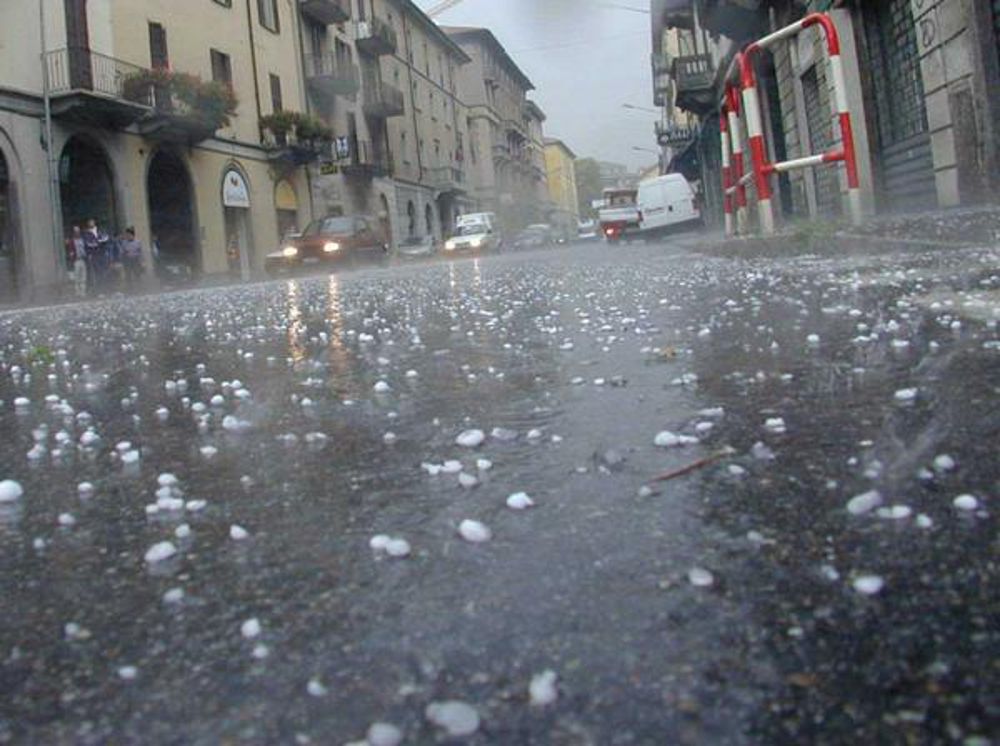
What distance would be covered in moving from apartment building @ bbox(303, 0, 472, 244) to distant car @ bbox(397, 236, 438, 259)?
2120 mm

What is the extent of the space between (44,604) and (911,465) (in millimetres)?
1360

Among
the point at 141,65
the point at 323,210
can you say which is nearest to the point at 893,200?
the point at 141,65

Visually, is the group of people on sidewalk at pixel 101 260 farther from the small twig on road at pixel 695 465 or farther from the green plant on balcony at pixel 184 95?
the small twig on road at pixel 695 465

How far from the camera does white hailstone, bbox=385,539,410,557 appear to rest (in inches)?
54.1

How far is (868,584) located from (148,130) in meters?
21.5

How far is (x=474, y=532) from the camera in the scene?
142 cm

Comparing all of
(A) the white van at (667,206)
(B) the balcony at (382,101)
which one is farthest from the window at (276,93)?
(A) the white van at (667,206)

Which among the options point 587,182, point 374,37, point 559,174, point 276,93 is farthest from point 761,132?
point 587,182

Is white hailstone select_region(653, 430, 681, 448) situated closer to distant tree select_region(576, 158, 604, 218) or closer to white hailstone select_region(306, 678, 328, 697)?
white hailstone select_region(306, 678, 328, 697)

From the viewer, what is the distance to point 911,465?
156 centimetres

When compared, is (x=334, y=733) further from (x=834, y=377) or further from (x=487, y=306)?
(x=487, y=306)

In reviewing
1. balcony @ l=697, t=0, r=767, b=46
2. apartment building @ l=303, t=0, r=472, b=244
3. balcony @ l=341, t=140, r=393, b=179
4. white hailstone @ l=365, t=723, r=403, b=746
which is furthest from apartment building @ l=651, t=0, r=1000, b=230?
balcony @ l=341, t=140, r=393, b=179

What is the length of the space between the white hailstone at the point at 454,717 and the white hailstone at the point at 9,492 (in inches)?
52.9

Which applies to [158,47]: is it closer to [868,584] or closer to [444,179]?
[444,179]
